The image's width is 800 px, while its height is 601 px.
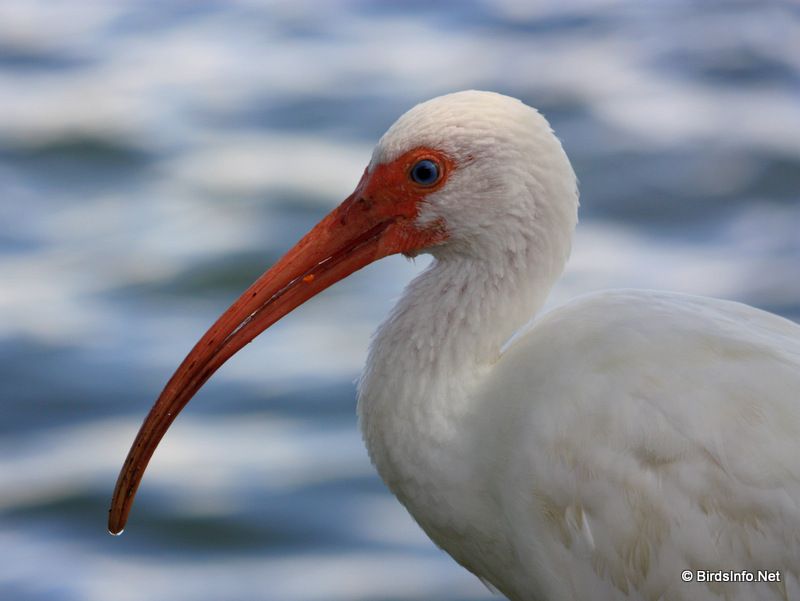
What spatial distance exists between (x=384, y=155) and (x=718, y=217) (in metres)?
4.97

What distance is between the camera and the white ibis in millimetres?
3273

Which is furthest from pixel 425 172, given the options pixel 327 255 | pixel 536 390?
pixel 536 390

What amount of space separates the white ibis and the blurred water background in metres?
2.15

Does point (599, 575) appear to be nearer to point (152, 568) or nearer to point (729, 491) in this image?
point (729, 491)

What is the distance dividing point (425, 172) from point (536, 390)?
2.32 ft

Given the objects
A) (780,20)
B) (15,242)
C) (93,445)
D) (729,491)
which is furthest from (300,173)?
(729,491)

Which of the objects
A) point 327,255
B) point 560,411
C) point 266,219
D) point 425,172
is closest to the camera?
point 560,411

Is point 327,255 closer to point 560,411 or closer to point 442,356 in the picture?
point 442,356

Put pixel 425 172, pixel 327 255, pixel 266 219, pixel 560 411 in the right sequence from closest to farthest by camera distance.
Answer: pixel 560 411 → pixel 425 172 → pixel 327 255 → pixel 266 219

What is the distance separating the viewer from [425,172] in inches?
138

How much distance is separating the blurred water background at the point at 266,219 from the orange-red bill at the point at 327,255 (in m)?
2.23

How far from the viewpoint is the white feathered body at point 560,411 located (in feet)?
10.7

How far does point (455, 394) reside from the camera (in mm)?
3600

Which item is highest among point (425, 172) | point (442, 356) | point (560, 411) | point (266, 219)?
point (266, 219)
